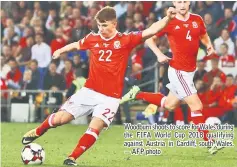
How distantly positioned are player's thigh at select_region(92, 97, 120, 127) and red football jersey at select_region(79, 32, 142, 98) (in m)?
0.10

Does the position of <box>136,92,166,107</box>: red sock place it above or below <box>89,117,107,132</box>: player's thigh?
above

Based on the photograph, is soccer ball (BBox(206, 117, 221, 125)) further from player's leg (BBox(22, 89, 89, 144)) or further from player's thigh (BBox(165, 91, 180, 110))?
player's leg (BBox(22, 89, 89, 144))

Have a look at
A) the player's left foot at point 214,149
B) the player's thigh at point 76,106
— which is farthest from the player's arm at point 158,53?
the player's thigh at point 76,106

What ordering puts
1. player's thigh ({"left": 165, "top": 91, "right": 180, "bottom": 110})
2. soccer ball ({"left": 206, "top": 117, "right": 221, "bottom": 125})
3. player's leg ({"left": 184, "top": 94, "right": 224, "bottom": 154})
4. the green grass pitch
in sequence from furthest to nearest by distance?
soccer ball ({"left": 206, "top": 117, "right": 221, "bottom": 125})
player's thigh ({"left": 165, "top": 91, "right": 180, "bottom": 110})
player's leg ({"left": 184, "top": 94, "right": 224, "bottom": 154})
the green grass pitch

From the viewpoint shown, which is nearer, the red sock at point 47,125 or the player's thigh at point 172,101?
the red sock at point 47,125

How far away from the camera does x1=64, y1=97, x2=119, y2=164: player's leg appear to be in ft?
35.1

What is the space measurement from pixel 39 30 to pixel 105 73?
43.3ft

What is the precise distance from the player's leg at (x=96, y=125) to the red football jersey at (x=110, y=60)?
171 mm

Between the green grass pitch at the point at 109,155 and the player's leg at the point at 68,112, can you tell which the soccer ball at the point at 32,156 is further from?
the player's leg at the point at 68,112

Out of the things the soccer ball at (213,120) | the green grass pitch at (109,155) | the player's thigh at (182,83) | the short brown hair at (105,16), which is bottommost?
the green grass pitch at (109,155)

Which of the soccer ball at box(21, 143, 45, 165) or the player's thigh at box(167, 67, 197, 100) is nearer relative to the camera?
the soccer ball at box(21, 143, 45, 165)

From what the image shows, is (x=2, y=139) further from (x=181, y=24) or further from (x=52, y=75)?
(x=52, y=75)

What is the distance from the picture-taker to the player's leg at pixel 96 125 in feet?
35.1

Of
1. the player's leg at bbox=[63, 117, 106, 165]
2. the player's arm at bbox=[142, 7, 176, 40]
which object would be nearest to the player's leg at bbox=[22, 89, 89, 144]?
the player's leg at bbox=[63, 117, 106, 165]
